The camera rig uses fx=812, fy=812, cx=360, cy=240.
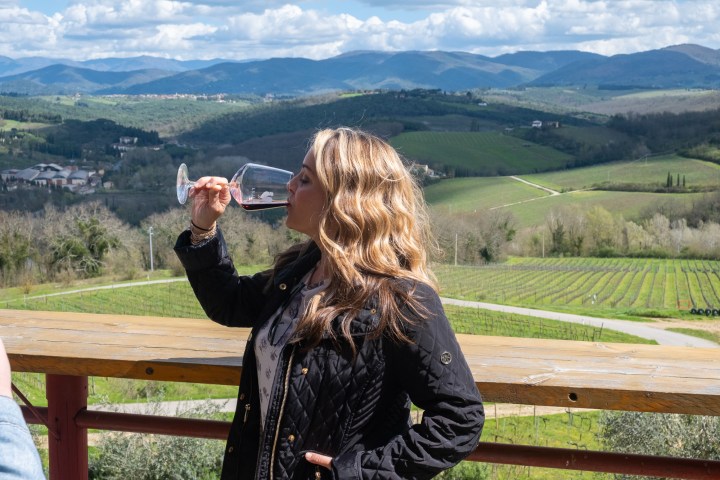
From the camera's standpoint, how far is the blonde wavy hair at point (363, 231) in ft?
4.79

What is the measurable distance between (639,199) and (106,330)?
67.9 metres

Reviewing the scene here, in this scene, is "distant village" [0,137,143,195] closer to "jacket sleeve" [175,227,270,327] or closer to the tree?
the tree

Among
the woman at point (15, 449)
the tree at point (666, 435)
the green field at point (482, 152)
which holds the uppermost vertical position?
the woman at point (15, 449)

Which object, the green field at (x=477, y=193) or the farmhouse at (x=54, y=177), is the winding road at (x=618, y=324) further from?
the farmhouse at (x=54, y=177)

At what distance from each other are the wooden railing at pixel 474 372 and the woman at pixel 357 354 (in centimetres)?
25

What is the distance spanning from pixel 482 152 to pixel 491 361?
81.0 meters

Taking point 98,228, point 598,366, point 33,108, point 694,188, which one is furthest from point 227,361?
point 33,108

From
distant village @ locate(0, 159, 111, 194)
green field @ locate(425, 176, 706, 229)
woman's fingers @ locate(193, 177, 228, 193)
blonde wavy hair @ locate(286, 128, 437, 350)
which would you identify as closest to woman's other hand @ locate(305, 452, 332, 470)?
blonde wavy hair @ locate(286, 128, 437, 350)

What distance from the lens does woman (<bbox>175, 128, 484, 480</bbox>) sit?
140 cm

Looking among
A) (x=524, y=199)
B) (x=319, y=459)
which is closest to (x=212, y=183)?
(x=319, y=459)

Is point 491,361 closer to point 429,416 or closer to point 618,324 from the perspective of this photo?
point 429,416

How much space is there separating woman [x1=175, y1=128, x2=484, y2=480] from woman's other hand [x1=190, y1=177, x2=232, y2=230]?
0.27 m

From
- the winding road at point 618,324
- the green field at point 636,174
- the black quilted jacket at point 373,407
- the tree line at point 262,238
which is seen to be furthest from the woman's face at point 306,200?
the green field at point 636,174

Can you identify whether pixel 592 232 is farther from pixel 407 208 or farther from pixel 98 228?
pixel 407 208
